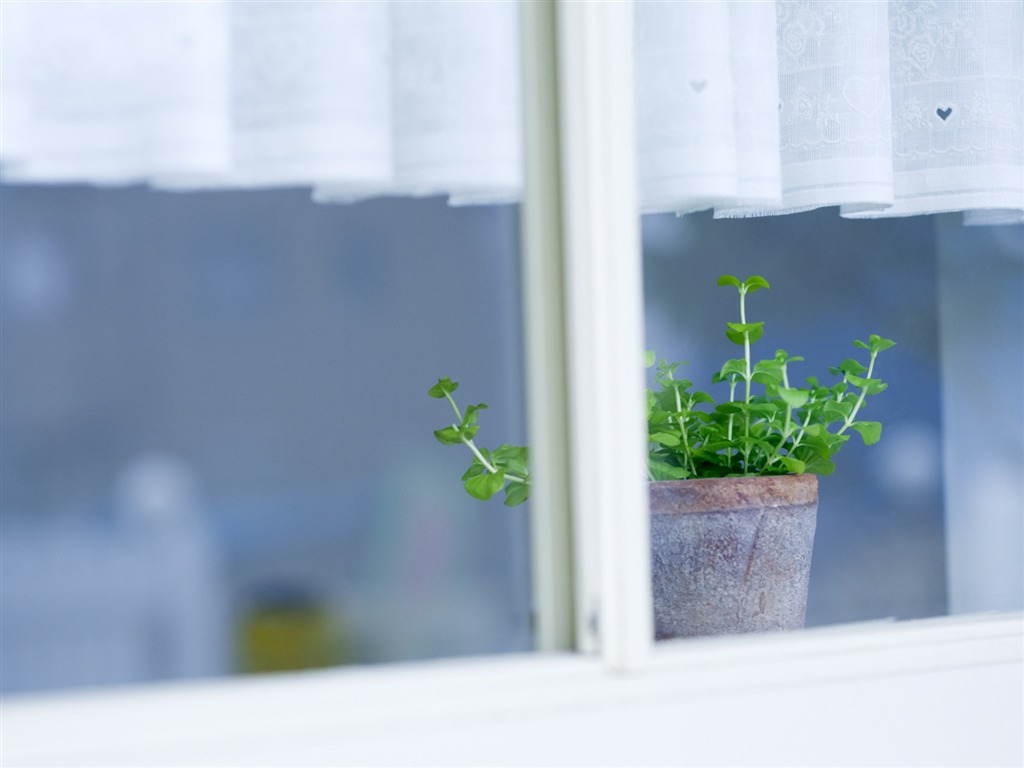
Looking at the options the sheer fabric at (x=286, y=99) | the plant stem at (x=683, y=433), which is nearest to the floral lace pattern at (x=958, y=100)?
the plant stem at (x=683, y=433)

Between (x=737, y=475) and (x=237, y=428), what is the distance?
2026 millimetres

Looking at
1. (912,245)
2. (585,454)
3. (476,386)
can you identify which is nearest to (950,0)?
(912,245)

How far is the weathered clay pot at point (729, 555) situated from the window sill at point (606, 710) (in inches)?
5.9

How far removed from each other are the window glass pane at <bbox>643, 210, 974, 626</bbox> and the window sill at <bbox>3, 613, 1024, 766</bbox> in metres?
0.19

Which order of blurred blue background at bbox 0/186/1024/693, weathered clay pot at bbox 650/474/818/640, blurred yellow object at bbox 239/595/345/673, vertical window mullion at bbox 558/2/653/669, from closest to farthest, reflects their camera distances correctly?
vertical window mullion at bbox 558/2/653/669
weathered clay pot at bbox 650/474/818/640
blurred yellow object at bbox 239/595/345/673
blurred blue background at bbox 0/186/1024/693

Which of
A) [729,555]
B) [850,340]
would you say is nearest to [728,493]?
[729,555]

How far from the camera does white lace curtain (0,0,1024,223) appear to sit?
1.09 metres

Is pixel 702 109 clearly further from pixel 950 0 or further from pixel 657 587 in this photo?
pixel 657 587

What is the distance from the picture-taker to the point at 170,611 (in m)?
2.75

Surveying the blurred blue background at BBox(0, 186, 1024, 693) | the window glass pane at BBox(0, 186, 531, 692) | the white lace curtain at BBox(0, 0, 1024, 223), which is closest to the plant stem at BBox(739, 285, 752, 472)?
the white lace curtain at BBox(0, 0, 1024, 223)

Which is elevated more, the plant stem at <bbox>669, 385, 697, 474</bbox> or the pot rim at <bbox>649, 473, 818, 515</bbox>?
the plant stem at <bbox>669, 385, 697, 474</bbox>

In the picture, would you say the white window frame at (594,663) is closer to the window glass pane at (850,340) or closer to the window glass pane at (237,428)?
the window glass pane at (850,340)

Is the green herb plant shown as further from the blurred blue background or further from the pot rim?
the blurred blue background

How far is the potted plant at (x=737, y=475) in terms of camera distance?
99 centimetres
